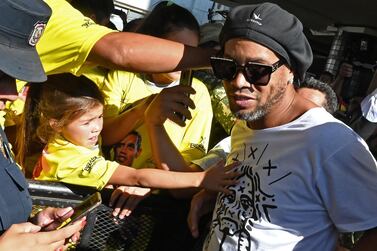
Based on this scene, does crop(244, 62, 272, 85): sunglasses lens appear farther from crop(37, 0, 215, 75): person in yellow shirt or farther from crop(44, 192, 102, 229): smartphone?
crop(44, 192, 102, 229): smartphone

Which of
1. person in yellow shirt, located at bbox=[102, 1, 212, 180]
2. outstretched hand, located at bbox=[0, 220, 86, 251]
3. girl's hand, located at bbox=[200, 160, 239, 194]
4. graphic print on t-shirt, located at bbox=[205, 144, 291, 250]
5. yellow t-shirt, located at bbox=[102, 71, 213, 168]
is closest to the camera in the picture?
outstretched hand, located at bbox=[0, 220, 86, 251]

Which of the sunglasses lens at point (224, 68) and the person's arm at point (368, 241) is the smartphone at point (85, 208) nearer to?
the sunglasses lens at point (224, 68)

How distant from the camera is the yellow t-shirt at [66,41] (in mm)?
1627

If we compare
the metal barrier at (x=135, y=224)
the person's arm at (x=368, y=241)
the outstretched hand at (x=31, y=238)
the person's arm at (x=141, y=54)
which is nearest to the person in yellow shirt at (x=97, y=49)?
the person's arm at (x=141, y=54)

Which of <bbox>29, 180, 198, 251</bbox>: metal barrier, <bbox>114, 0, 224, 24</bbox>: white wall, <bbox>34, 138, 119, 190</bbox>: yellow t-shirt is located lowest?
<bbox>114, 0, 224, 24</bbox>: white wall

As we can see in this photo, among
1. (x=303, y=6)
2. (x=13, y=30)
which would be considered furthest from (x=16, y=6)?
(x=303, y=6)

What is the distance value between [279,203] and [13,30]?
949 mm

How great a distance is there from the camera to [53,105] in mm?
1945

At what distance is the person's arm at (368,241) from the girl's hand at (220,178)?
0.46 meters

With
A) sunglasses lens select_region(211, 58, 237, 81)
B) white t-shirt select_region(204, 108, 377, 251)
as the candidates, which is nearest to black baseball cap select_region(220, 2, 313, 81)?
sunglasses lens select_region(211, 58, 237, 81)

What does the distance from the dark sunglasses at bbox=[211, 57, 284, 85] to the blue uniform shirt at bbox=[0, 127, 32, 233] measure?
0.73 m

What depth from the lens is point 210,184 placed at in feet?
6.04

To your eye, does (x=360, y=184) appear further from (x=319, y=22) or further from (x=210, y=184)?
(x=319, y=22)

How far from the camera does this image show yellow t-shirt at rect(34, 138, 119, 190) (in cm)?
182
